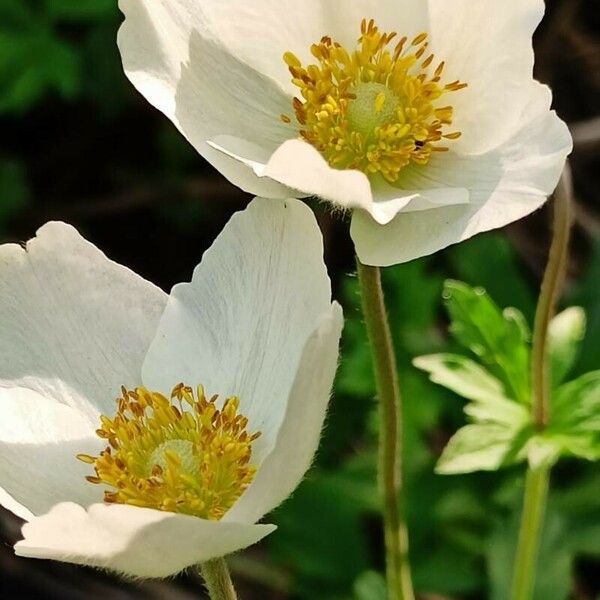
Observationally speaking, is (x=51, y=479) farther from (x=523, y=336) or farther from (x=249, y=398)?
(x=523, y=336)

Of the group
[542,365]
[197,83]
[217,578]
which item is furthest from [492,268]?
[217,578]

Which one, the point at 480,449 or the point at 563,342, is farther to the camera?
the point at 563,342

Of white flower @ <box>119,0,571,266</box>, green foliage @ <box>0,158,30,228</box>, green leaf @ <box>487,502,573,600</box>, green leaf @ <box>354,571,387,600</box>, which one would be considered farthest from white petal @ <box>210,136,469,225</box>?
green foliage @ <box>0,158,30,228</box>

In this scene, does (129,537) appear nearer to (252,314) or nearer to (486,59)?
(252,314)

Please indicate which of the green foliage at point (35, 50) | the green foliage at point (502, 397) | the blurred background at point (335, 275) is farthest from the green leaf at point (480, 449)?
the green foliage at point (35, 50)

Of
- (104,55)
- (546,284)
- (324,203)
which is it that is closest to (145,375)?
(324,203)

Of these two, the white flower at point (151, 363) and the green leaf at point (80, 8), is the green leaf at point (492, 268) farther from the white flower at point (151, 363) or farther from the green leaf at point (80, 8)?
the white flower at point (151, 363)
